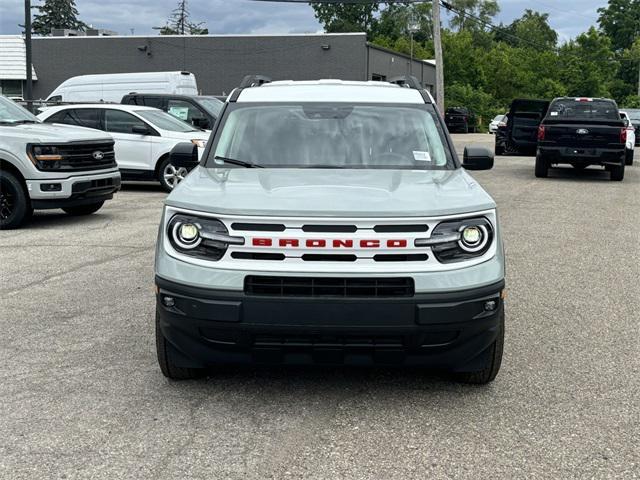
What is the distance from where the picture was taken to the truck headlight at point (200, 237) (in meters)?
4.10

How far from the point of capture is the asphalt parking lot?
3676mm

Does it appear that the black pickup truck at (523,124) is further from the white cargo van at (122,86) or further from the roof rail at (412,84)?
the roof rail at (412,84)

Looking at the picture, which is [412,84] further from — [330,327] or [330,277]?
[330,327]

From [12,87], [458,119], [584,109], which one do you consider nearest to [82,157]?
[584,109]

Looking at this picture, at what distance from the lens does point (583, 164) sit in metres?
18.6

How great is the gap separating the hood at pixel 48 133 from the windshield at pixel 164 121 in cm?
374

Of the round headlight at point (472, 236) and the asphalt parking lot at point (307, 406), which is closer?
the asphalt parking lot at point (307, 406)

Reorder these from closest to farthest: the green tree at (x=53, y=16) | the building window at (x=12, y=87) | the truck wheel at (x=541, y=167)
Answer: the truck wheel at (x=541, y=167) → the building window at (x=12, y=87) → the green tree at (x=53, y=16)

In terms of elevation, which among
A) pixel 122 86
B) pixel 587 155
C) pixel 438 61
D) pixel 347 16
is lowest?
pixel 587 155

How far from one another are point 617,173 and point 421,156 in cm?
1455

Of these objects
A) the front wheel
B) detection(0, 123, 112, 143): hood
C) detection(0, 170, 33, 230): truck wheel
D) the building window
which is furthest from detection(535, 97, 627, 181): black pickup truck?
Result: the building window

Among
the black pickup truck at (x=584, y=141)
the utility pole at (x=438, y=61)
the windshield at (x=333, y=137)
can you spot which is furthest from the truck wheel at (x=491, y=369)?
the utility pole at (x=438, y=61)

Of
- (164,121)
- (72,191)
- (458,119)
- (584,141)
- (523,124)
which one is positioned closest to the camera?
(72,191)

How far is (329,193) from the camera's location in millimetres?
4320
